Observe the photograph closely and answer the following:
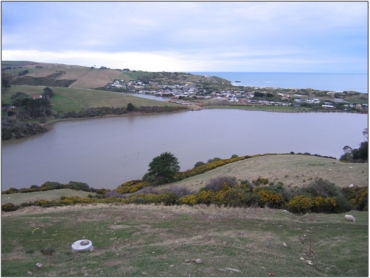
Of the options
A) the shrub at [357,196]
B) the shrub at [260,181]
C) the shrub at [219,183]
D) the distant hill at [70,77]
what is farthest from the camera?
the distant hill at [70,77]

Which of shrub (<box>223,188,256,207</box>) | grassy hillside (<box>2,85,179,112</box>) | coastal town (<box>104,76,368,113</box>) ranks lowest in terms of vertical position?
shrub (<box>223,188,256,207</box>)

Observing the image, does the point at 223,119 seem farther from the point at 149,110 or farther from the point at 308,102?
the point at 308,102

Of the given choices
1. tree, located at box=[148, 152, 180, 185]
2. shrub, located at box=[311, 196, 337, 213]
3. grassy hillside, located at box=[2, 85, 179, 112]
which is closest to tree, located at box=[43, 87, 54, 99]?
grassy hillside, located at box=[2, 85, 179, 112]

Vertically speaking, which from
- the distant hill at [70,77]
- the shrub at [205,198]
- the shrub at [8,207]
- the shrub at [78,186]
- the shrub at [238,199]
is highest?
the distant hill at [70,77]

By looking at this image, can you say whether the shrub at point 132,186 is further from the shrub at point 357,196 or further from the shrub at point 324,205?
the shrub at point 357,196

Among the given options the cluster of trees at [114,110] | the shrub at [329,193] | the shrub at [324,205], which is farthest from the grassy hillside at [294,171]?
the cluster of trees at [114,110]

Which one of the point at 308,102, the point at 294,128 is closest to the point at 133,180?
the point at 294,128

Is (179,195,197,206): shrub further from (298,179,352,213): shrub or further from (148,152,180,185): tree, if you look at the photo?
(148,152,180,185): tree
